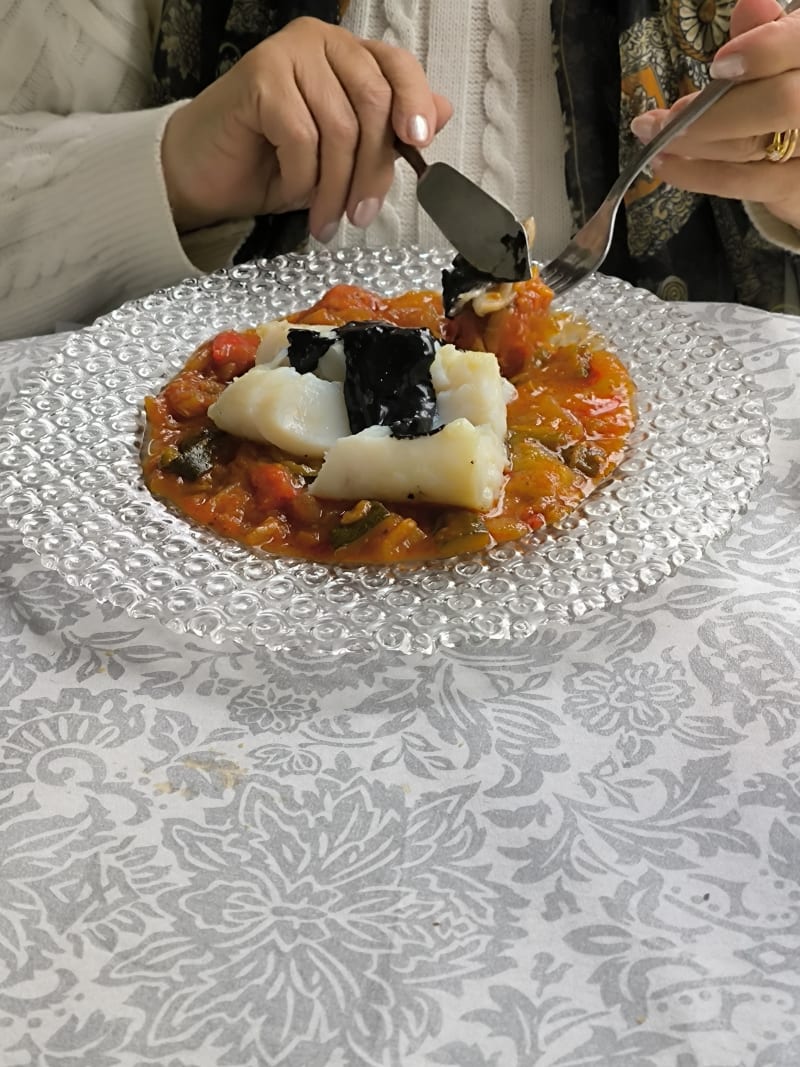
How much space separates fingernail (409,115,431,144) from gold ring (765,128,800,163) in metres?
0.51

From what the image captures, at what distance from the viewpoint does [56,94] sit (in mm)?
2018

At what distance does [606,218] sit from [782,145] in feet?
0.88

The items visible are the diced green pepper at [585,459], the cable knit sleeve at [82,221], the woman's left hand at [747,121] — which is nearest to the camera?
the diced green pepper at [585,459]

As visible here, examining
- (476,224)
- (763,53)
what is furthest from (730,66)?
(476,224)

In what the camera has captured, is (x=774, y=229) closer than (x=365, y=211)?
No

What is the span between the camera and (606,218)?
1.48m

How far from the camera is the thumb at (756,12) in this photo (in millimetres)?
1384

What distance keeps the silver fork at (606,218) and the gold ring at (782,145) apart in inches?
5.2

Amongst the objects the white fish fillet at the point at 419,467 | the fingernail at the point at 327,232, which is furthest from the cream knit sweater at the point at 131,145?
the white fish fillet at the point at 419,467

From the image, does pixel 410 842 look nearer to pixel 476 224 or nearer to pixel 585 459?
pixel 585 459

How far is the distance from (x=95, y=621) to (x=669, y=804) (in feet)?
1.98

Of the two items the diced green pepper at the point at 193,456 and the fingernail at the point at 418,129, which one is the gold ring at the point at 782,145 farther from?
the diced green pepper at the point at 193,456

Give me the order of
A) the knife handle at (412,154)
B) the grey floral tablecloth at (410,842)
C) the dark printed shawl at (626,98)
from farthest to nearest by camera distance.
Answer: the dark printed shawl at (626,98) < the knife handle at (412,154) < the grey floral tablecloth at (410,842)

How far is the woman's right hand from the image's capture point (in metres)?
1.65
